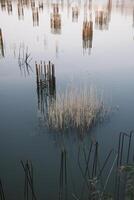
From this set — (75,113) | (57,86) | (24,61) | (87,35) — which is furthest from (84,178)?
(87,35)

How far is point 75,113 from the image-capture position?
707cm

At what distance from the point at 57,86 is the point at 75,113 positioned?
2558 millimetres

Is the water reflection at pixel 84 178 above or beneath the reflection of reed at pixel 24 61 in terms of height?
beneath

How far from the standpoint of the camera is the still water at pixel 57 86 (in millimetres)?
5566

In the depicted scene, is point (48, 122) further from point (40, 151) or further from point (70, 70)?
point (70, 70)

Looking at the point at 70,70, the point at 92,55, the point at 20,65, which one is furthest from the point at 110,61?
the point at 20,65

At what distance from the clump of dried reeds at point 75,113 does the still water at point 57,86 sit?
22 centimetres

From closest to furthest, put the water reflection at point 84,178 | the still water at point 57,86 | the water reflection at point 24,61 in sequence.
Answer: the water reflection at point 84,178 < the still water at point 57,86 < the water reflection at point 24,61

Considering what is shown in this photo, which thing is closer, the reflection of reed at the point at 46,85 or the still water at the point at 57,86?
the still water at the point at 57,86

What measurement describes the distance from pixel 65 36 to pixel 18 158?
36.4ft

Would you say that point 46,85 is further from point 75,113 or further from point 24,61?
point 24,61

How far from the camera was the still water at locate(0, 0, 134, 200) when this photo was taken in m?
5.57

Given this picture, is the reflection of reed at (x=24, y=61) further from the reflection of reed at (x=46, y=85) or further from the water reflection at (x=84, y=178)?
the water reflection at (x=84, y=178)

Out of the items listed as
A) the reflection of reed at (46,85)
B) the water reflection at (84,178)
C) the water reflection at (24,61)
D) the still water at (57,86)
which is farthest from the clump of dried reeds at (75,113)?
the water reflection at (24,61)
